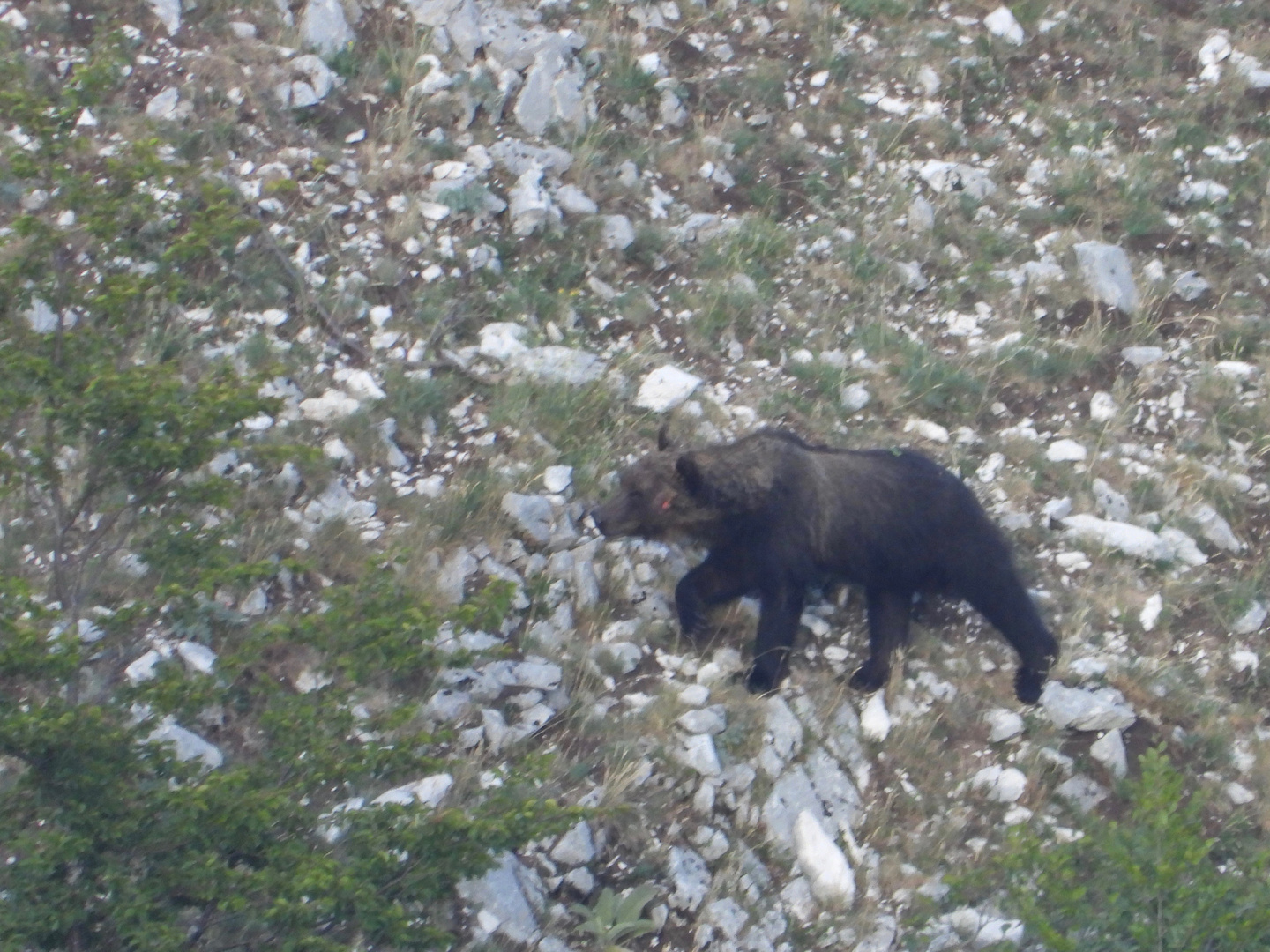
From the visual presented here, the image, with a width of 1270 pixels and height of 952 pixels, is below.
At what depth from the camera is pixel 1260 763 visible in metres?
6.13

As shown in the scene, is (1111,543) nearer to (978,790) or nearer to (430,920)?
(978,790)

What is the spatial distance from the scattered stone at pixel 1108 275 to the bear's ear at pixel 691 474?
3604 mm

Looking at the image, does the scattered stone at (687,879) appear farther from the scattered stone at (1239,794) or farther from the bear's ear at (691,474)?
the scattered stone at (1239,794)

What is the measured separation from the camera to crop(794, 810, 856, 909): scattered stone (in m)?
5.40

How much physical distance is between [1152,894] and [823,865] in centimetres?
149

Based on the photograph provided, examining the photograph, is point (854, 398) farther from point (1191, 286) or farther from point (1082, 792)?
point (1191, 286)

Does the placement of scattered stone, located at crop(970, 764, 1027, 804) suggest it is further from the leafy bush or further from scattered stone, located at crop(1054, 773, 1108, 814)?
the leafy bush

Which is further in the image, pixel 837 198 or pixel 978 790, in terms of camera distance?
pixel 837 198

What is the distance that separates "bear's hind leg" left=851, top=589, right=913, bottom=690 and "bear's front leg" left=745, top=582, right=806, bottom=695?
0.39 m

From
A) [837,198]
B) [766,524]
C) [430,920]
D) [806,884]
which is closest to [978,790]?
[806,884]

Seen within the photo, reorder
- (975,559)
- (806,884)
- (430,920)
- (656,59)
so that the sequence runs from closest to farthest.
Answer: (430,920), (806,884), (975,559), (656,59)

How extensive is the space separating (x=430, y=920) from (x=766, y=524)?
2687 mm

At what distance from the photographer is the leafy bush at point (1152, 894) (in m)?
4.25

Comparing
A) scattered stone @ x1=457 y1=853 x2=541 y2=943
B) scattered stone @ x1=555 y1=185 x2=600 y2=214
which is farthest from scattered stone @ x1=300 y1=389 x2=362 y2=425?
scattered stone @ x1=457 y1=853 x2=541 y2=943
